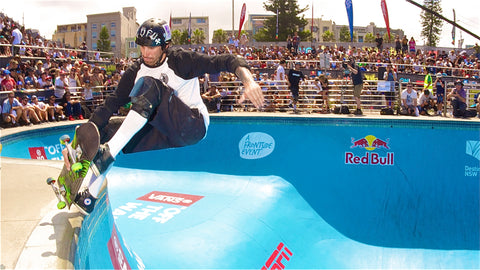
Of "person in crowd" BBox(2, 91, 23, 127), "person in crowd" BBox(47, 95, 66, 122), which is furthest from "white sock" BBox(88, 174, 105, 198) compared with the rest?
"person in crowd" BBox(47, 95, 66, 122)

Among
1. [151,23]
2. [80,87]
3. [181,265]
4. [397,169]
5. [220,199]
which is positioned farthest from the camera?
[80,87]

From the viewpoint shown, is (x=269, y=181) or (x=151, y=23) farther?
(x=269, y=181)

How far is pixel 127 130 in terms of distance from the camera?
3.27 m

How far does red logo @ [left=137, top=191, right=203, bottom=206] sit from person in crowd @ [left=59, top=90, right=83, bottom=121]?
4431 mm

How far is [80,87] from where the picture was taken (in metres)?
11.9

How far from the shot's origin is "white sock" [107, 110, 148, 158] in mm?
3223

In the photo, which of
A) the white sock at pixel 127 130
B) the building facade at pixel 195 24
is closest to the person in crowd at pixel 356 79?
the white sock at pixel 127 130

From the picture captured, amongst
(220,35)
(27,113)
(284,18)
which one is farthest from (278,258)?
(220,35)

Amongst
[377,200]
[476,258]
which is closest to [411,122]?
[377,200]

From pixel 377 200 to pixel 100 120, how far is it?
7114 mm

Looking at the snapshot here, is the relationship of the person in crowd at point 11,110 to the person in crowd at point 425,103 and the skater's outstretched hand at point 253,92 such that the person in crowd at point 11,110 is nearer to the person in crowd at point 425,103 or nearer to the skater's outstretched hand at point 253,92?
the skater's outstretched hand at point 253,92

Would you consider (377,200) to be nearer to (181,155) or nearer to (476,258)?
(476,258)

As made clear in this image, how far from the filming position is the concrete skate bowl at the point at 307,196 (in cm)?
668

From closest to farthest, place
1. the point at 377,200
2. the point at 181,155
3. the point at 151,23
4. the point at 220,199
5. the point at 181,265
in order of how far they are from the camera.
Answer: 1. the point at 151,23
2. the point at 181,265
3. the point at 220,199
4. the point at 377,200
5. the point at 181,155
